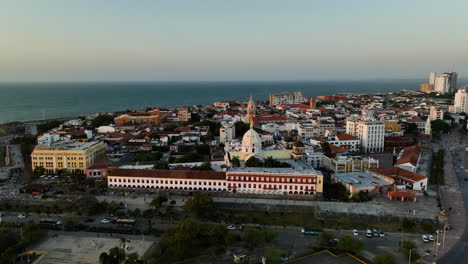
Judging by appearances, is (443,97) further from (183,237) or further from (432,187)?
(183,237)

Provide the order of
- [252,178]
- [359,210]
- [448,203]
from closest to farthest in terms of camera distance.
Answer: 1. [359,210]
2. [448,203]
3. [252,178]

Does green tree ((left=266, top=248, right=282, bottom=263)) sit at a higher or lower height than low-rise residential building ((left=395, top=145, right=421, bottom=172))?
lower

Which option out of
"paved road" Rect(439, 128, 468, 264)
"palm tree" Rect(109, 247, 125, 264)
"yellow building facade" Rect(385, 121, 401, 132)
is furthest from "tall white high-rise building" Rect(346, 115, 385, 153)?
"palm tree" Rect(109, 247, 125, 264)

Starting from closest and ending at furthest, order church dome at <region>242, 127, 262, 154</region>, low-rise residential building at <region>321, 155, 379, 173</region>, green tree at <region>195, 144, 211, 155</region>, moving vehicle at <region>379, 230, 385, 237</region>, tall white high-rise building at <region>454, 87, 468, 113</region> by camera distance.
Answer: moving vehicle at <region>379, 230, 385, 237</region> < low-rise residential building at <region>321, 155, 379, 173</region> < church dome at <region>242, 127, 262, 154</region> < green tree at <region>195, 144, 211, 155</region> < tall white high-rise building at <region>454, 87, 468, 113</region>

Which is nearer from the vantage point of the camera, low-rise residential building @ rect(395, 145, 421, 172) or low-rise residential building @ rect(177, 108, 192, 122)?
low-rise residential building @ rect(395, 145, 421, 172)

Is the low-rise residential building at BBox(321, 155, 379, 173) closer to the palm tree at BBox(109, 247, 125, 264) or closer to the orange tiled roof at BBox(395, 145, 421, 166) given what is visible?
the orange tiled roof at BBox(395, 145, 421, 166)

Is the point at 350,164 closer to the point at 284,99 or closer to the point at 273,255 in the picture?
the point at 273,255

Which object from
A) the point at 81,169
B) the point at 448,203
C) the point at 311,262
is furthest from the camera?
the point at 81,169

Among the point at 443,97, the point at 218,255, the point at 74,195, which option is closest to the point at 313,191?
the point at 218,255

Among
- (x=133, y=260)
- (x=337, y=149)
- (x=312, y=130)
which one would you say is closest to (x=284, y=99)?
(x=312, y=130)

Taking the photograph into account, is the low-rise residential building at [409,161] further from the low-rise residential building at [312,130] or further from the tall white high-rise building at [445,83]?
the tall white high-rise building at [445,83]
